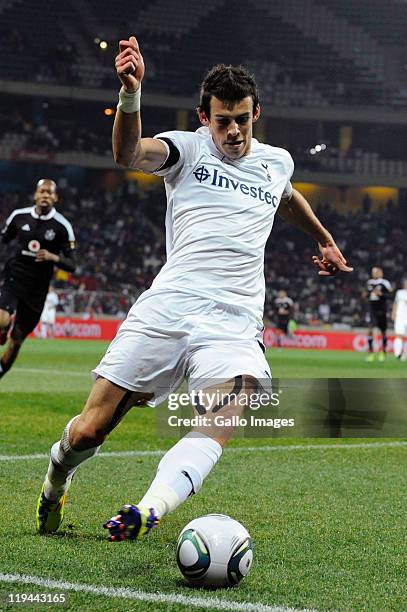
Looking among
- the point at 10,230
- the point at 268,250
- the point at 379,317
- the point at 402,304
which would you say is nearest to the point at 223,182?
the point at 10,230

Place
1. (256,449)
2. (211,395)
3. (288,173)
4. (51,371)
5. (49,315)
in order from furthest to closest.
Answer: (49,315) → (51,371) → (256,449) → (288,173) → (211,395)

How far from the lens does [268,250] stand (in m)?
42.2

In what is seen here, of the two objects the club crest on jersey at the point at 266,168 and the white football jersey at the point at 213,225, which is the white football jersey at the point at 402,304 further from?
the white football jersey at the point at 213,225

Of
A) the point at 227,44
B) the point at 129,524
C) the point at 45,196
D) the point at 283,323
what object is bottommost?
the point at 129,524

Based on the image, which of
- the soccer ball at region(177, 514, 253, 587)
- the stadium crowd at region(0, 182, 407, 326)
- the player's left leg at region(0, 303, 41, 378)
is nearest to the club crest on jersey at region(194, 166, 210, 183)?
the soccer ball at region(177, 514, 253, 587)

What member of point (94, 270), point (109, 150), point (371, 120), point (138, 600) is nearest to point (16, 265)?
point (138, 600)

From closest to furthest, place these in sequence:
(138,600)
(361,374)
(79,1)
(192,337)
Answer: (138,600)
(192,337)
(361,374)
(79,1)

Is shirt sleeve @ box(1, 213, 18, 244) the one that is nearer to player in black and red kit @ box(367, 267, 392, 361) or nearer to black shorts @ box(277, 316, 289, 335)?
player in black and red kit @ box(367, 267, 392, 361)

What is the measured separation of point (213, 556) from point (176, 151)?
161 cm

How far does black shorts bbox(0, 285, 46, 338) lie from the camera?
10.6 meters

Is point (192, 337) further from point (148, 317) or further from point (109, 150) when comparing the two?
point (109, 150)

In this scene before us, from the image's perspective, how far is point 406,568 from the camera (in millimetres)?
3680

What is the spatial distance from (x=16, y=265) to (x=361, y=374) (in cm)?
846

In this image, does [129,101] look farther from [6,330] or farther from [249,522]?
[6,330]
